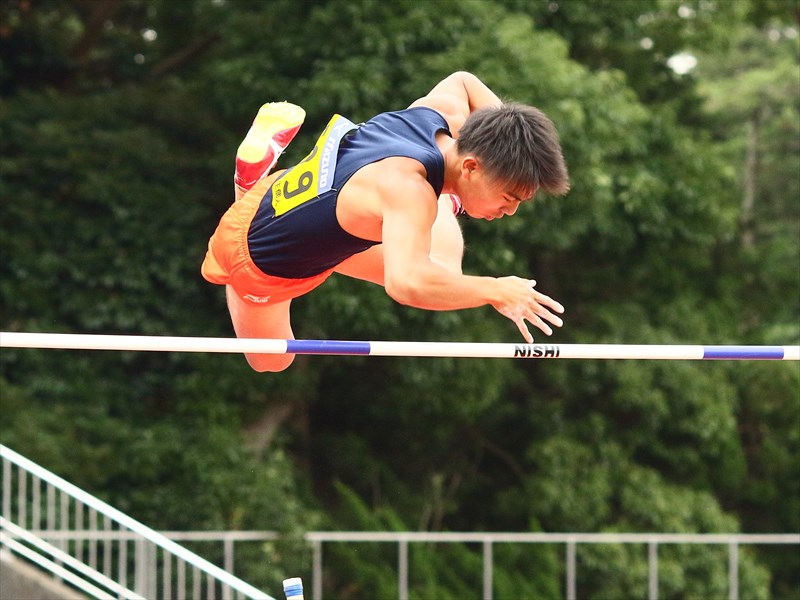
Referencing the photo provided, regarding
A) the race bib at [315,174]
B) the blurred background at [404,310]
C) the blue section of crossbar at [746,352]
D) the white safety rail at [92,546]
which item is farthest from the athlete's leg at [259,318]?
the blurred background at [404,310]

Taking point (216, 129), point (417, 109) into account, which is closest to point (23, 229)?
point (216, 129)

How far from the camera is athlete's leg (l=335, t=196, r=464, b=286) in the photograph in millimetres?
3209

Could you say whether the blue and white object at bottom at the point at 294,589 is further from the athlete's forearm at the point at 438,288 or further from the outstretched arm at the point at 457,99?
the outstretched arm at the point at 457,99

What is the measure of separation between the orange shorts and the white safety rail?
6.45 ft

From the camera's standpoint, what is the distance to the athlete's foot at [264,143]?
342 centimetres

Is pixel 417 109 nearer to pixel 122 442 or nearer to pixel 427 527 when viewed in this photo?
pixel 122 442

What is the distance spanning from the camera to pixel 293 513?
8.74 m

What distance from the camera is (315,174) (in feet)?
10.2

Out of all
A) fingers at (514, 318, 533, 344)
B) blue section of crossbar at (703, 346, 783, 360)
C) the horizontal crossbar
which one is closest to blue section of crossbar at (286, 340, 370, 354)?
the horizontal crossbar

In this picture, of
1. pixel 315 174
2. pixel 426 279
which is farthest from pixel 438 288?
pixel 315 174

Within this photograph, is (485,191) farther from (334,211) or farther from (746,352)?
(746,352)

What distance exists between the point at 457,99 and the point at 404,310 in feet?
17.9

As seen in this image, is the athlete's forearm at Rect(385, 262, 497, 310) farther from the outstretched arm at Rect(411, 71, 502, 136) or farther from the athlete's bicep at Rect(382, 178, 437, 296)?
the outstretched arm at Rect(411, 71, 502, 136)

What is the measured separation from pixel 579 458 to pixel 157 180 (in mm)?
3981
